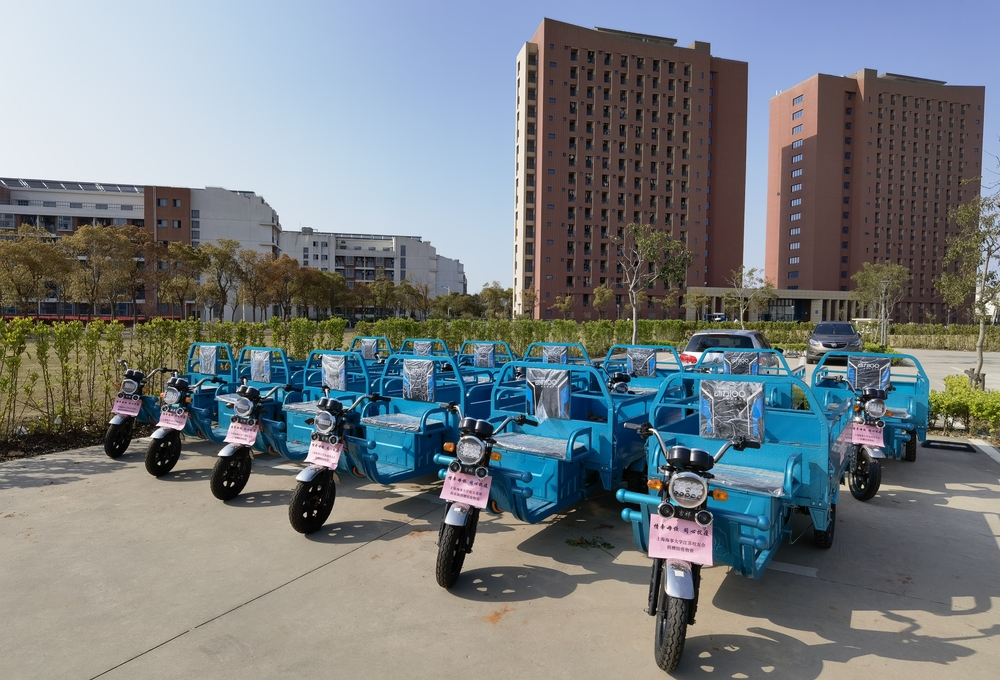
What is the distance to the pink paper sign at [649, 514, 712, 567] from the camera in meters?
2.83

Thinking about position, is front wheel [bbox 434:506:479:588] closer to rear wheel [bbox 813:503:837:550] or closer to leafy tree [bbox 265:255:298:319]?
rear wheel [bbox 813:503:837:550]

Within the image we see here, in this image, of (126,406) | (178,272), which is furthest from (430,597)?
(178,272)

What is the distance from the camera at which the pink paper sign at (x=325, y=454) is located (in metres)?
4.55

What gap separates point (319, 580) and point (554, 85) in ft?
224

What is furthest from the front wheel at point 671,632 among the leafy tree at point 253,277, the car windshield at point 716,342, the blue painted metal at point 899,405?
the leafy tree at point 253,277

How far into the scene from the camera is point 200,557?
420 centimetres

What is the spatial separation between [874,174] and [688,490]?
9722 cm

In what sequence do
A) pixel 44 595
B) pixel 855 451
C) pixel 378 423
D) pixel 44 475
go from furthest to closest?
pixel 44 475
pixel 855 451
pixel 378 423
pixel 44 595

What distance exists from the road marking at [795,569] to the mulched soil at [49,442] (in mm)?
7271

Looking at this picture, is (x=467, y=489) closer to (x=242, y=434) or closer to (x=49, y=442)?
(x=242, y=434)

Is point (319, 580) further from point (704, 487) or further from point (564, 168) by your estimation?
point (564, 168)

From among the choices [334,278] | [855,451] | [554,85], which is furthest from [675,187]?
[855,451]

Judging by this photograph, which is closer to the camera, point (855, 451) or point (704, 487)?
point (704, 487)

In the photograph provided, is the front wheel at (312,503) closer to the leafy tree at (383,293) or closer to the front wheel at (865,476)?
the front wheel at (865,476)
